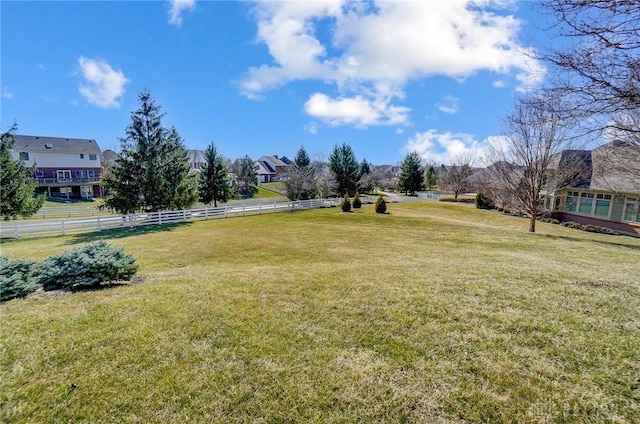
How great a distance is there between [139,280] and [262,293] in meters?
3.23

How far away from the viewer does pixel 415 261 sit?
8852mm

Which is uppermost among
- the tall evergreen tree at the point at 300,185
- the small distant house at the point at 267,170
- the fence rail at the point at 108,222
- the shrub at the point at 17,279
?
the small distant house at the point at 267,170

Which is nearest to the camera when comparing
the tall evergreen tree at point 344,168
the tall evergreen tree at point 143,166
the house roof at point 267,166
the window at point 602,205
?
the tall evergreen tree at point 143,166

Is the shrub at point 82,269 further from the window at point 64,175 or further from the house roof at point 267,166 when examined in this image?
the house roof at point 267,166

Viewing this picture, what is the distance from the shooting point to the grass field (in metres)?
2.63

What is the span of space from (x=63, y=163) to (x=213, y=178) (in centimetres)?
2655

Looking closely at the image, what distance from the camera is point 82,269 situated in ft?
18.7

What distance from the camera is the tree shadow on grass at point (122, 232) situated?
1488cm

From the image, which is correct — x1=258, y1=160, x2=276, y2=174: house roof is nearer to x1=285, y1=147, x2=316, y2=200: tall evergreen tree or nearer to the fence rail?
x1=285, y1=147, x2=316, y2=200: tall evergreen tree

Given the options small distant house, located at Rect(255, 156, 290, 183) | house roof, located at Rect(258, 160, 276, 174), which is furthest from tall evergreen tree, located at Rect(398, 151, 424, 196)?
house roof, located at Rect(258, 160, 276, 174)

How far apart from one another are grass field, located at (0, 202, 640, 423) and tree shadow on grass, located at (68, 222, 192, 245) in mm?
11225

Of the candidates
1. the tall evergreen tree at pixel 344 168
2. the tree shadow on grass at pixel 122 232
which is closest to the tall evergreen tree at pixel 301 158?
the tall evergreen tree at pixel 344 168

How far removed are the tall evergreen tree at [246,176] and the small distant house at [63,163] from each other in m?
21.2

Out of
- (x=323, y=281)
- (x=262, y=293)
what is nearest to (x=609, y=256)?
(x=323, y=281)
